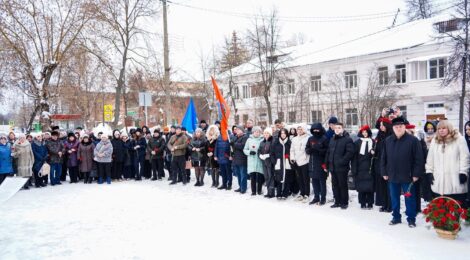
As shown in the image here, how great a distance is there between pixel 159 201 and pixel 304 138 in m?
3.91

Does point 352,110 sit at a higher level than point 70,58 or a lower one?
lower

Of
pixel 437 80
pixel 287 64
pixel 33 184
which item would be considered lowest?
pixel 33 184

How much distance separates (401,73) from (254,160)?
79.7ft

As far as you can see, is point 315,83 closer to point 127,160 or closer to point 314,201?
point 127,160

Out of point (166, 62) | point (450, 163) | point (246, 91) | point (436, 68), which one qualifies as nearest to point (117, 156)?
point (166, 62)

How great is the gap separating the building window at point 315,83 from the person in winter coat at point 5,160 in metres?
27.7

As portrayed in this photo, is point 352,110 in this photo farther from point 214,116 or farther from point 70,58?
point 70,58

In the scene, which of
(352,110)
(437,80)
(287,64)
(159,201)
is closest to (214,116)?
(287,64)

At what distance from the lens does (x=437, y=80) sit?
28.7 meters

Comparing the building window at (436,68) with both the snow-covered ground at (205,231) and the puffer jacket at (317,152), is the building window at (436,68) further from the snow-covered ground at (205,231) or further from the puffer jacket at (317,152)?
the snow-covered ground at (205,231)

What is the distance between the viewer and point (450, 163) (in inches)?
257

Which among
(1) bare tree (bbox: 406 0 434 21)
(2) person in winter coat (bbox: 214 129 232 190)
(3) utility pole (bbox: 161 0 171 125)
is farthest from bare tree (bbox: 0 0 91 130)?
(1) bare tree (bbox: 406 0 434 21)

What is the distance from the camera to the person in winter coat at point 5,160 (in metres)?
12.2

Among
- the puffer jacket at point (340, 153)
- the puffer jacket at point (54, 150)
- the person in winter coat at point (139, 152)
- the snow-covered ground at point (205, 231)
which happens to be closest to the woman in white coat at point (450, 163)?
the snow-covered ground at point (205, 231)
